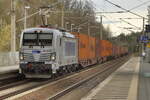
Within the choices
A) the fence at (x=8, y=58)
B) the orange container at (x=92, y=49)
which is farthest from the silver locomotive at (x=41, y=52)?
the orange container at (x=92, y=49)

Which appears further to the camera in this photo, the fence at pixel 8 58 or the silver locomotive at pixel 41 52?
the fence at pixel 8 58

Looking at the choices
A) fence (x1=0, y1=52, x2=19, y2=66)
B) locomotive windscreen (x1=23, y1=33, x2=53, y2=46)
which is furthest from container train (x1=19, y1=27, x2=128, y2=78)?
fence (x1=0, y1=52, x2=19, y2=66)

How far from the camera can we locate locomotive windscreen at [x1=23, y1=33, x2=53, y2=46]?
2131 centimetres

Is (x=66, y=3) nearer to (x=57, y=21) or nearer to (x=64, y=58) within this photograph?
(x=57, y=21)

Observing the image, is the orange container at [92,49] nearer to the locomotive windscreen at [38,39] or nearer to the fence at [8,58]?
the fence at [8,58]

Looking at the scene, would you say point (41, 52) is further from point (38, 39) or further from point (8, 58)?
point (8, 58)

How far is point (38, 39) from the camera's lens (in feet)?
70.3

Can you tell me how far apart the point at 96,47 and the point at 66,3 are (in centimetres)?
3800

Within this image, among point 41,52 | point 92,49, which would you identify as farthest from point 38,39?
point 92,49

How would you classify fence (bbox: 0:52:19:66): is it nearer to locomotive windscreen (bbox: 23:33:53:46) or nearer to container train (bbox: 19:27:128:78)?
container train (bbox: 19:27:128:78)

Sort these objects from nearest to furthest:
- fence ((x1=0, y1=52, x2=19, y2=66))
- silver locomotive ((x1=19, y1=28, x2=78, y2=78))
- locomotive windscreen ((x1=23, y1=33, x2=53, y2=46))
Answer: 1. silver locomotive ((x1=19, y1=28, x2=78, y2=78))
2. locomotive windscreen ((x1=23, y1=33, x2=53, y2=46))
3. fence ((x1=0, y1=52, x2=19, y2=66))

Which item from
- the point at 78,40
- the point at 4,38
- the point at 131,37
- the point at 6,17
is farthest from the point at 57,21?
the point at 131,37

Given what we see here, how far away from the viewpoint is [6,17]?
61.9 m

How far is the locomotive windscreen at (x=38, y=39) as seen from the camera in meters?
21.3
